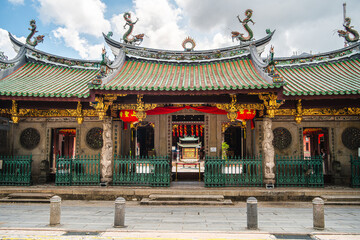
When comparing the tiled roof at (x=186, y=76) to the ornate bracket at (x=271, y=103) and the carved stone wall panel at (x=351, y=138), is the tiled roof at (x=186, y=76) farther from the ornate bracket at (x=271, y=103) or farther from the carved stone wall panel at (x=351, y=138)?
the carved stone wall panel at (x=351, y=138)

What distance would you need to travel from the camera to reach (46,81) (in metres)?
11.6

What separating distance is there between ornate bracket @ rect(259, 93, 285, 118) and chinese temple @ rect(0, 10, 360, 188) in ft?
0.13

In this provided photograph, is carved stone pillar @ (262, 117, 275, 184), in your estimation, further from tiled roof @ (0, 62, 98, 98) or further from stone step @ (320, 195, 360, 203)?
tiled roof @ (0, 62, 98, 98)

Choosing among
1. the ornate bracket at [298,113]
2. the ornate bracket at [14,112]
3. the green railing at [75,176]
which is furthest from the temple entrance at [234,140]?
the ornate bracket at [14,112]

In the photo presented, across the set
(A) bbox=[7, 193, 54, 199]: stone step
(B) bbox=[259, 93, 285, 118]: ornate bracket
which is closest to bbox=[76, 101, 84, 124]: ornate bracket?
(A) bbox=[7, 193, 54, 199]: stone step


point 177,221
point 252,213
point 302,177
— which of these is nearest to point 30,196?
point 177,221

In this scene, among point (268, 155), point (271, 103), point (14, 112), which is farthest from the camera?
point (14, 112)

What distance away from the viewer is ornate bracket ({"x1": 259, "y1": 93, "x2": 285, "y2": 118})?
9.75 meters

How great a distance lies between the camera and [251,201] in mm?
5824

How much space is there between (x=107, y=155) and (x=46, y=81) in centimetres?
468

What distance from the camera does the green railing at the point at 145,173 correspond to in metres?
10.1

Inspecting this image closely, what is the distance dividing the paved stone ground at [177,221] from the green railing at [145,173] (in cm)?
128

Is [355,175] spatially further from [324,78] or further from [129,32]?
[129,32]

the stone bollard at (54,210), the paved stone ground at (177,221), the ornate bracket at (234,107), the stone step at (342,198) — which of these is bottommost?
the paved stone ground at (177,221)
